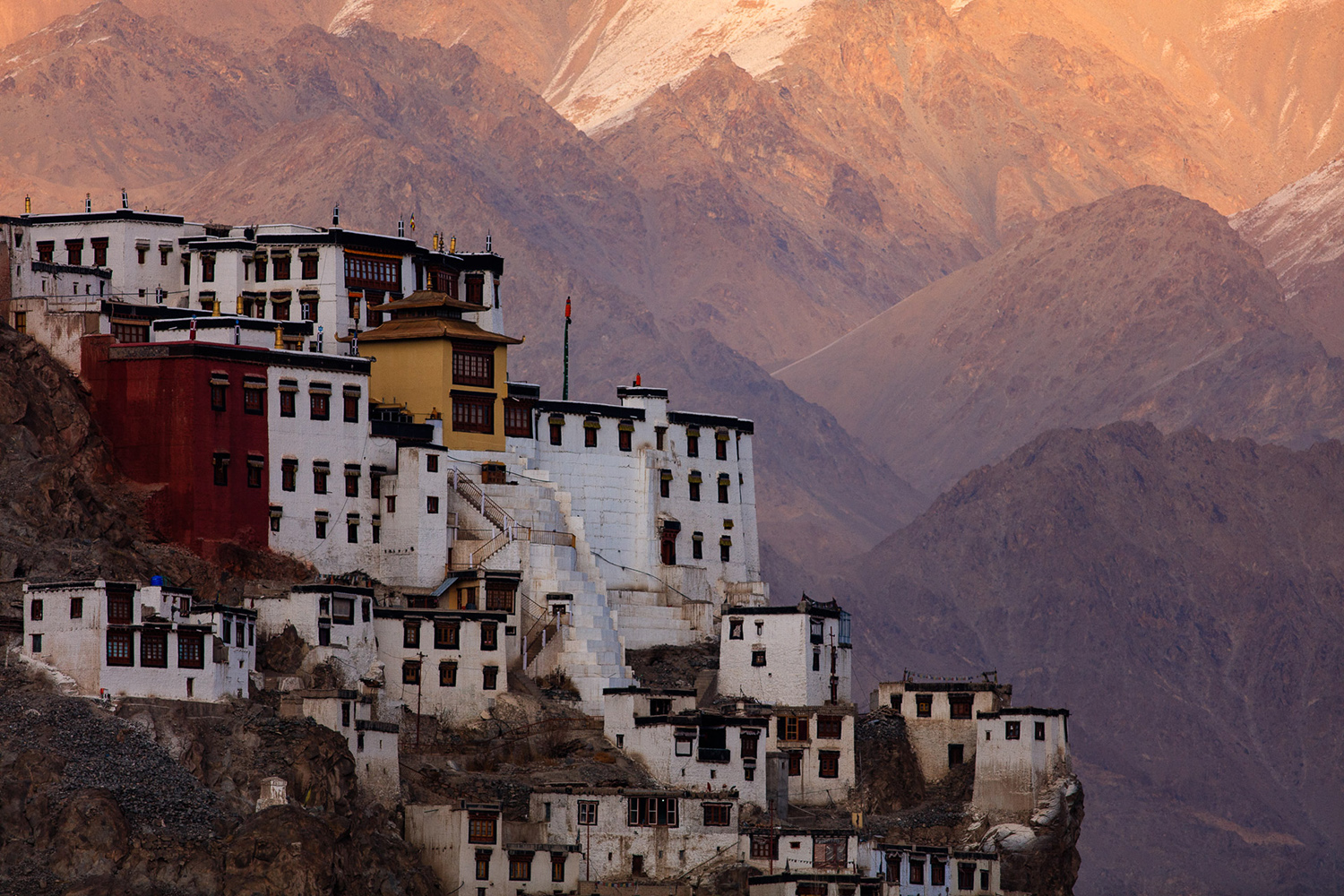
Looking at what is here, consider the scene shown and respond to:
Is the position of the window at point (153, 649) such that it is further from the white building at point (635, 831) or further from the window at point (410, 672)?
the white building at point (635, 831)

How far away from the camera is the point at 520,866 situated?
96062mm

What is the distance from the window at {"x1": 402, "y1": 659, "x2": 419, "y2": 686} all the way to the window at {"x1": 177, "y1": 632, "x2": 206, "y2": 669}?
12.4 meters

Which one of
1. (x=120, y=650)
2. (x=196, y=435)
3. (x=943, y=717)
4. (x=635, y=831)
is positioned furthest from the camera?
(x=943, y=717)

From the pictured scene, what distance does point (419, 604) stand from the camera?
4309 inches

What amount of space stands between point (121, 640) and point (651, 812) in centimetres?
2154

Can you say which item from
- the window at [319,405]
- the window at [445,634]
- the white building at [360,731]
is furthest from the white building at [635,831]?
the window at [319,405]

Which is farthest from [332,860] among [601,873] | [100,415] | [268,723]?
[100,415]

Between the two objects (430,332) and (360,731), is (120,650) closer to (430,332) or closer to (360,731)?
(360,731)

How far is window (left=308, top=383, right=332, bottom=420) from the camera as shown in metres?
111

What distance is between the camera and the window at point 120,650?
91.1 metres

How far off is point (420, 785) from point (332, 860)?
9247 mm

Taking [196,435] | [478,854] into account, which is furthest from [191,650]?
[196,435]

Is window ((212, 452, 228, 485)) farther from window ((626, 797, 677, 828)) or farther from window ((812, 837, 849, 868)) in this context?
window ((812, 837, 849, 868))

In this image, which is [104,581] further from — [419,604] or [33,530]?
[419,604]
